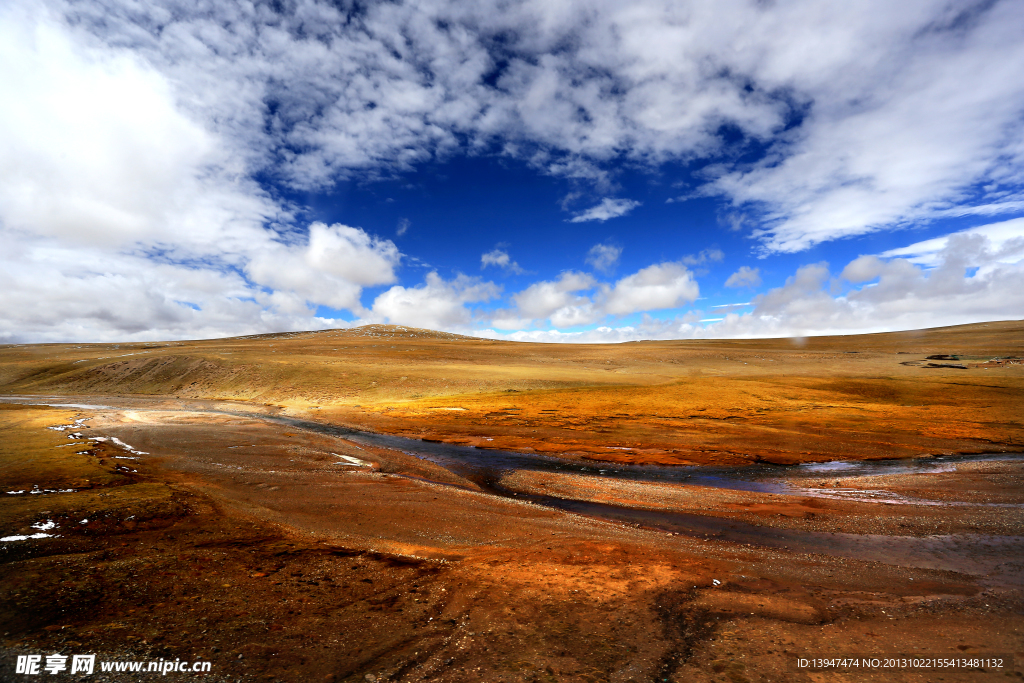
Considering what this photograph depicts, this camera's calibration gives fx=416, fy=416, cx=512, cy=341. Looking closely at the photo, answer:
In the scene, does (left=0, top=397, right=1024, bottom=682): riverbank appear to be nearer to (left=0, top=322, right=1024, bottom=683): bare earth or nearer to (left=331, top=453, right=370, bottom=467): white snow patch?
(left=0, top=322, right=1024, bottom=683): bare earth

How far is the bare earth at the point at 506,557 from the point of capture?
432 cm

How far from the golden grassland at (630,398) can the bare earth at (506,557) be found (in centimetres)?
40

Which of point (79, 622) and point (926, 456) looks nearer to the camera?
point (79, 622)

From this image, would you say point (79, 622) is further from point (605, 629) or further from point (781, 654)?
point (781, 654)

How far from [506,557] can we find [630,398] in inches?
900

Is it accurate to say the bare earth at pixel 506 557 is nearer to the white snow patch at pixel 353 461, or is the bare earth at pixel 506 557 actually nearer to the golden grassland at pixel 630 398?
the white snow patch at pixel 353 461

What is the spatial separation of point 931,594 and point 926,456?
41.5 feet

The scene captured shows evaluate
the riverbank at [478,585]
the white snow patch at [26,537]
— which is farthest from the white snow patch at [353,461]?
the white snow patch at [26,537]

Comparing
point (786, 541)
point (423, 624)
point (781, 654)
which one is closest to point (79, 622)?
point (423, 624)

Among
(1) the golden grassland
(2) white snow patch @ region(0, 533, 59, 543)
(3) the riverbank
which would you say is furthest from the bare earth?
(1) the golden grassland

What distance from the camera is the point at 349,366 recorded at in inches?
1647

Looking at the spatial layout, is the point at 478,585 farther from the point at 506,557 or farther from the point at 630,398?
the point at 630,398

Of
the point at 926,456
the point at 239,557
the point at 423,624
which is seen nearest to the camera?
the point at 423,624

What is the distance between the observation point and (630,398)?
28.1 metres
